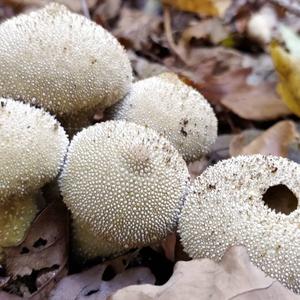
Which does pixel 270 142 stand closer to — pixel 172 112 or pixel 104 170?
pixel 172 112

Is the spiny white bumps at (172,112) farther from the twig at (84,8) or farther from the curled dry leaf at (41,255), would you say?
the twig at (84,8)

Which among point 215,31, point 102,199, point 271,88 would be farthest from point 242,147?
point 215,31

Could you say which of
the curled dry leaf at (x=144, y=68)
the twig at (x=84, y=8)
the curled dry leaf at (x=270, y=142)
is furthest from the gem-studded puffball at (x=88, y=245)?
the twig at (x=84, y=8)

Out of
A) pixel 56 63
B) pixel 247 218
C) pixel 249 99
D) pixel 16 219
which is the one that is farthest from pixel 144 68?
pixel 247 218

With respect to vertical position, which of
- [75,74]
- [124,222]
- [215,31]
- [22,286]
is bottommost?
[215,31]

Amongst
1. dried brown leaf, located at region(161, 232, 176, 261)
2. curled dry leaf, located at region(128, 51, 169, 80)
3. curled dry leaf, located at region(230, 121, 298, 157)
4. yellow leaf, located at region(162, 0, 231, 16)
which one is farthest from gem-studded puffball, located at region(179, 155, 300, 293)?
yellow leaf, located at region(162, 0, 231, 16)

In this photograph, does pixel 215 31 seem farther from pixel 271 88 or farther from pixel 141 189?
pixel 141 189
